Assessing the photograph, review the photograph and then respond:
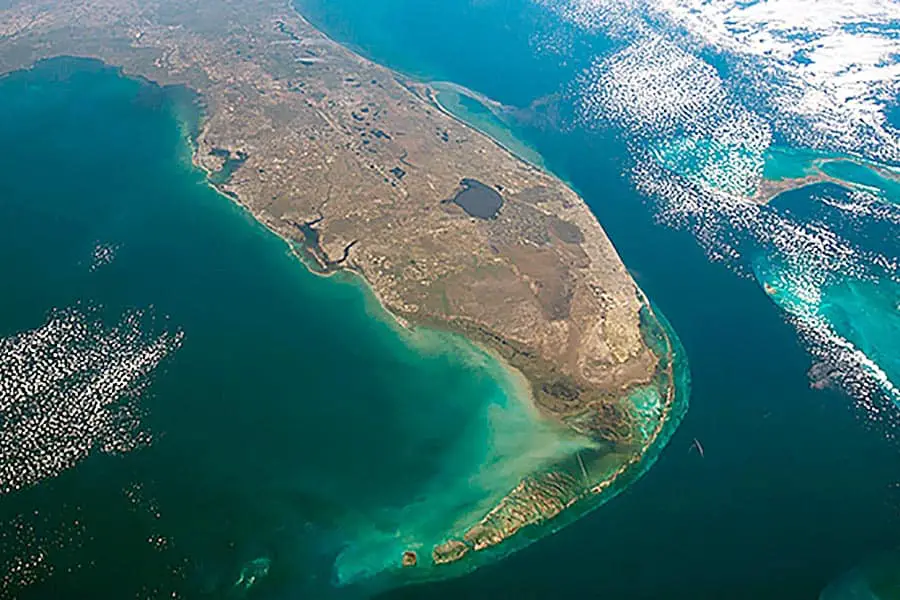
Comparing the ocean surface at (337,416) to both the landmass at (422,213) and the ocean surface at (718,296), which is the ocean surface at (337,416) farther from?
the landmass at (422,213)

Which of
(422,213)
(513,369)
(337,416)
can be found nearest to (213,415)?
(337,416)

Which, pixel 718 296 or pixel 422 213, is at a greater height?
pixel 718 296

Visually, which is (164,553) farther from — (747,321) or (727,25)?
(727,25)

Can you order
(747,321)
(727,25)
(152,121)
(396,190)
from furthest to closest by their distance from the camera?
(727,25)
(152,121)
(396,190)
(747,321)

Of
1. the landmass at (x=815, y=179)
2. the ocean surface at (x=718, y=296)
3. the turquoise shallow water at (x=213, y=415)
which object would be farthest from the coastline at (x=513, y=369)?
the landmass at (x=815, y=179)

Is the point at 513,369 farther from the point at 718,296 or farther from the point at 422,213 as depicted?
the point at 422,213

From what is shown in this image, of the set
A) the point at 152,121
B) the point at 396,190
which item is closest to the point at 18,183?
the point at 152,121

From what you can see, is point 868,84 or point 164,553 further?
point 868,84
